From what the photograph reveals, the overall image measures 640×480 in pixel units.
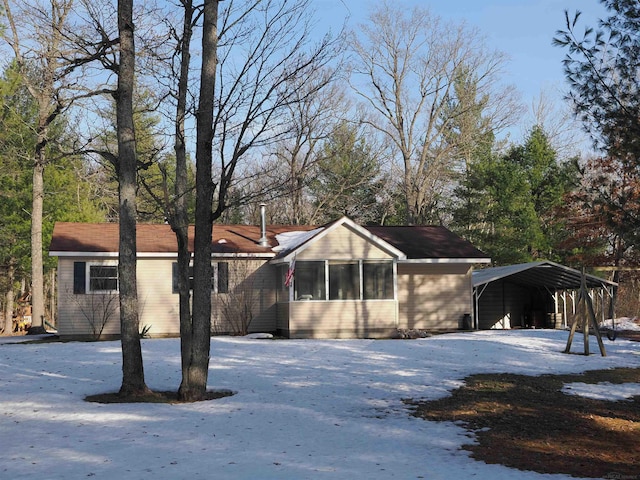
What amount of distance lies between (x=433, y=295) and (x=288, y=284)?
5.78 meters

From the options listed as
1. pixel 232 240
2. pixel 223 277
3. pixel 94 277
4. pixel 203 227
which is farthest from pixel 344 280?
pixel 203 227

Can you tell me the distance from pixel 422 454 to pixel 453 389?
172 inches

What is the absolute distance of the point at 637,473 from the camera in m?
6.98

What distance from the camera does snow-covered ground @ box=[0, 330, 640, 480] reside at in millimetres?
7156

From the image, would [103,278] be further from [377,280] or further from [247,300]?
[377,280]

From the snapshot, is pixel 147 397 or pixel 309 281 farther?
pixel 309 281

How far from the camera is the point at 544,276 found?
86.2 feet

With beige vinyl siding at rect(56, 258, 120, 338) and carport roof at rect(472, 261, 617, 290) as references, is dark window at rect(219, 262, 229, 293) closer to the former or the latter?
beige vinyl siding at rect(56, 258, 120, 338)

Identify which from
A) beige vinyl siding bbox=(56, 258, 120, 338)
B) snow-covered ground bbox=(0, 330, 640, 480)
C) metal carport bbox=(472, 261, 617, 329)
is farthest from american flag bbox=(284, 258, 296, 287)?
metal carport bbox=(472, 261, 617, 329)

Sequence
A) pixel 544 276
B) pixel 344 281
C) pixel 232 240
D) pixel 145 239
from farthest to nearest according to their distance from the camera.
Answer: pixel 544 276 < pixel 232 240 < pixel 145 239 < pixel 344 281

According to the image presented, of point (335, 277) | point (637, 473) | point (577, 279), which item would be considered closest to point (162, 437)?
point (637, 473)

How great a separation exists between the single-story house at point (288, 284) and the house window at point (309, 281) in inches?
1.2

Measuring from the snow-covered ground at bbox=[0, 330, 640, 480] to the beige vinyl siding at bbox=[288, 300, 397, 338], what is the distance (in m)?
4.20

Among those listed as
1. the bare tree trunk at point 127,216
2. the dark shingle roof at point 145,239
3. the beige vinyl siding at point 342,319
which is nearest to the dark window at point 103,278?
the dark shingle roof at point 145,239
